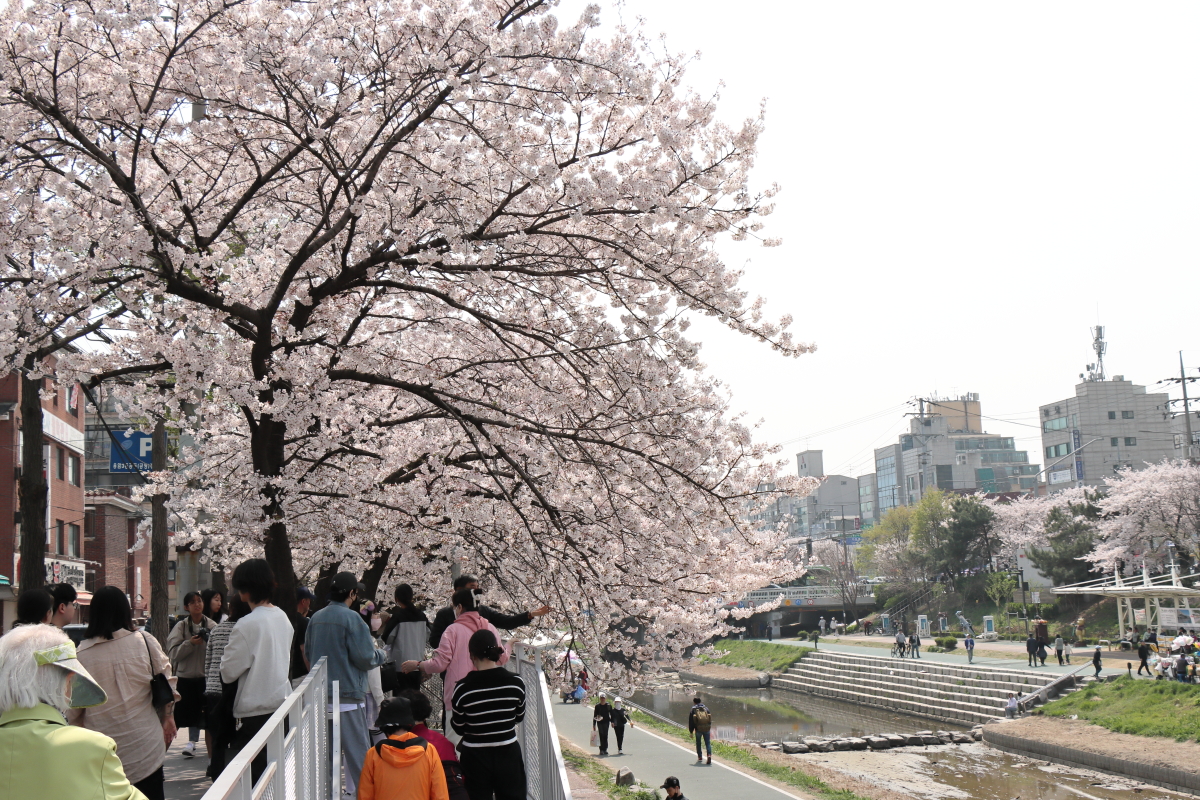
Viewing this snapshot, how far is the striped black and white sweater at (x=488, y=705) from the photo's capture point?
17.0 ft

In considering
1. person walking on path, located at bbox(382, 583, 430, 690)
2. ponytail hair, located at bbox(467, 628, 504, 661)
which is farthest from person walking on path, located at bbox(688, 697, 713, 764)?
ponytail hair, located at bbox(467, 628, 504, 661)

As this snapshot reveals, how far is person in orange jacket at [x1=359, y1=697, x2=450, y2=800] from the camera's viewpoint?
4.66m

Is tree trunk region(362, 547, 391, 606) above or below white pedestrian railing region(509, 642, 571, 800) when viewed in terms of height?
above

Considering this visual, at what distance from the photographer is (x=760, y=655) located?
5875 cm

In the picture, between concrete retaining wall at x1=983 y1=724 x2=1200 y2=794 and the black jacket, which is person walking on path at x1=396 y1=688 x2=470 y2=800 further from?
concrete retaining wall at x1=983 y1=724 x2=1200 y2=794

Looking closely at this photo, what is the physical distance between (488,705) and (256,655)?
4.33ft

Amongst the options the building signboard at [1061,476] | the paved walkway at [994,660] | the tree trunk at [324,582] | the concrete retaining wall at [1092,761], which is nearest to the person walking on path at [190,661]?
the tree trunk at [324,582]

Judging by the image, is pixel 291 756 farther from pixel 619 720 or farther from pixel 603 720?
pixel 619 720

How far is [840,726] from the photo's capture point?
1427 inches

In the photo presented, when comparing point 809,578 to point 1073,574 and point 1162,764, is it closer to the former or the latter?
point 1073,574

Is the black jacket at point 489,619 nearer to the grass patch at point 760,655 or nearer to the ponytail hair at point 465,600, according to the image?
the ponytail hair at point 465,600

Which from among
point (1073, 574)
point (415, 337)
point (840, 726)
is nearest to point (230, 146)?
point (415, 337)

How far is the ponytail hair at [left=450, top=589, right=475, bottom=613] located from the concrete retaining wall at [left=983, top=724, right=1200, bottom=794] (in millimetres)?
22340

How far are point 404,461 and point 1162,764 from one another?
21605 mm
